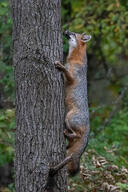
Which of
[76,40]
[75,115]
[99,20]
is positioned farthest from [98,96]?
[75,115]

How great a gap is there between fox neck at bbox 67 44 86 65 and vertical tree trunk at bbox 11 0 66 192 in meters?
1.14

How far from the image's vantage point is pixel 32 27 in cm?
398

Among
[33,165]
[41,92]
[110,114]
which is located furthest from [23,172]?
[110,114]

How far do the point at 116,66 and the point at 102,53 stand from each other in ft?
5.11

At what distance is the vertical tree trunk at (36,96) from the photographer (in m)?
3.98

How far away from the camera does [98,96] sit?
11.0 metres

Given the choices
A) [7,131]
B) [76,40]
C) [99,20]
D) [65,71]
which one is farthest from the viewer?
[99,20]

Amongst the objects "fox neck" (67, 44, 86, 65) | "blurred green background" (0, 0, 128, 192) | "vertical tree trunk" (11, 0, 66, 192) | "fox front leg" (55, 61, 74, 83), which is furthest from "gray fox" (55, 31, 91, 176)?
"blurred green background" (0, 0, 128, 192)

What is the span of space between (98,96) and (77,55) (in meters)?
5.80

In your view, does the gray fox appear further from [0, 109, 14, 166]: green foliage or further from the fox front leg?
[0, 109, 14, 166]: green foliage

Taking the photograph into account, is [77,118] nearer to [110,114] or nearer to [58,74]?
[58,74]

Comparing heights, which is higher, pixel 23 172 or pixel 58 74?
pixel 58 74

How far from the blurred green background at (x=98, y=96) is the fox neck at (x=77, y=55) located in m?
1.24

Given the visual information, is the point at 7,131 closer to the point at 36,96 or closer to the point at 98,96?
the point at 36,96
